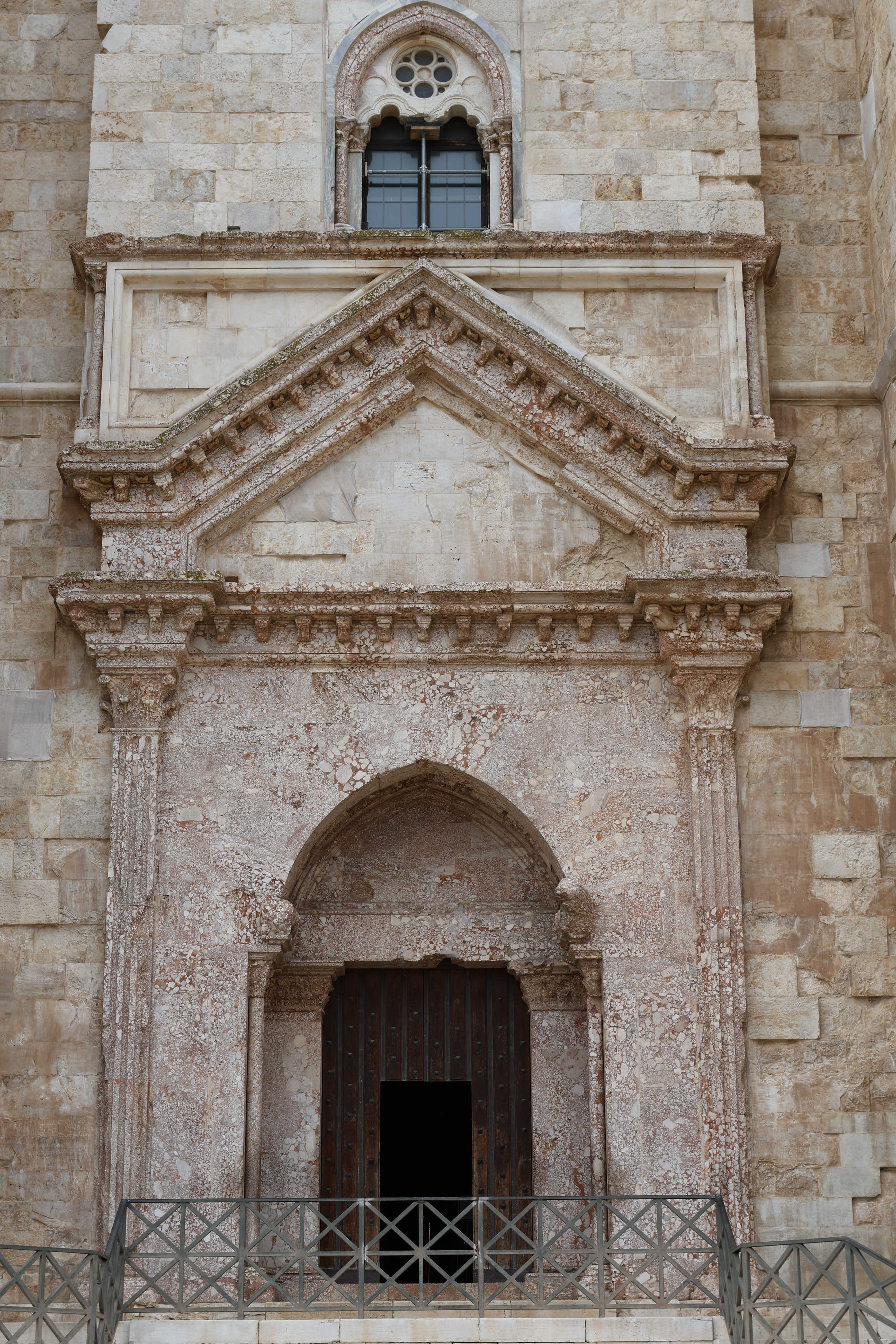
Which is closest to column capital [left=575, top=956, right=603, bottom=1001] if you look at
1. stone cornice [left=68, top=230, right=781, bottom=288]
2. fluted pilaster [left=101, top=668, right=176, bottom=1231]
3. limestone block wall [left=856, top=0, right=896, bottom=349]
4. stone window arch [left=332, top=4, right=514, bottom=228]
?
fluted pilaster [left=101, top=668, right=176, bottom=1231]

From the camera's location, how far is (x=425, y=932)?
10.5 metres

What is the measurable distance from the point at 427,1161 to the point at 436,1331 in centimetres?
214

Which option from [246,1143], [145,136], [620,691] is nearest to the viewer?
[246,1143]

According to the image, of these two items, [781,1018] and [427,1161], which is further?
[427,1161]

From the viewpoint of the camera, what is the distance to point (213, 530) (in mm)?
10430

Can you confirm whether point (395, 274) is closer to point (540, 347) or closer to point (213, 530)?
point (540, 347)

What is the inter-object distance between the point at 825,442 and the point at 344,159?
375cm

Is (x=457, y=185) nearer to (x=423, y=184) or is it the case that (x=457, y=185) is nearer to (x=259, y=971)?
(x=423, y=184)

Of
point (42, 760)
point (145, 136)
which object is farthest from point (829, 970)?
point (145, 136)

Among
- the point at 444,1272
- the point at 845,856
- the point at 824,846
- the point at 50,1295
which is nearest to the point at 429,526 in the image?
the point at 824,846

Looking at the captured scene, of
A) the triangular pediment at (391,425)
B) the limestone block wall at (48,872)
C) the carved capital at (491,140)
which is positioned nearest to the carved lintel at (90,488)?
the triangular pediment at (391,425)

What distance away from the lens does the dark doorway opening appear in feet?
34.7

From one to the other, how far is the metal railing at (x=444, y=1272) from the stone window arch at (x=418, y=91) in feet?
20.9

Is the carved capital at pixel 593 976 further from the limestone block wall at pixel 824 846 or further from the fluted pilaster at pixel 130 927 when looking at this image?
the fluted pilaster at pixel 130 927
